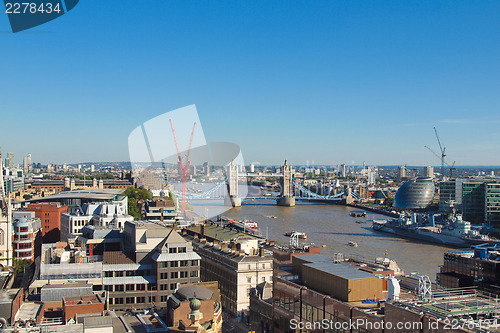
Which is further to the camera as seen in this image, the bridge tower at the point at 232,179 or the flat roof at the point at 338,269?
the bridge tower at the point at 232,179

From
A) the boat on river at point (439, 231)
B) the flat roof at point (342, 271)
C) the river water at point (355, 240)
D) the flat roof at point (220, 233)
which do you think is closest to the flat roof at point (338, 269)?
the flat roof at point (342, 271)

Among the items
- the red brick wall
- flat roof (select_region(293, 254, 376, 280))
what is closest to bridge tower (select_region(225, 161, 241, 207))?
the red brick wall

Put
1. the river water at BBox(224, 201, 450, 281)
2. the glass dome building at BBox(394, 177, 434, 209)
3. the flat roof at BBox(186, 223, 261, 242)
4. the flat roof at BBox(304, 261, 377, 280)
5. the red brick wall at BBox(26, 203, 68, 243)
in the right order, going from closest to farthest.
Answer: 1. the flat roof at BBox(304, 261, 377, 280)
2. the flat roof at BBox(186, 223, 261, 242)
3. the river water at BBox(224, 201, 450, 281)
4. the red brick wall at BBox(26, 203, 68, 243)
5. the glass dome building at BBox(394, 177, 434, 209)

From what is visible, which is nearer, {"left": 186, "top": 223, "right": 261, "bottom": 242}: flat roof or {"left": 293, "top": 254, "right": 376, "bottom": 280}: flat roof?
{"left": 293, "top": 254, "right": 376, "bottom": 280}: flat roof

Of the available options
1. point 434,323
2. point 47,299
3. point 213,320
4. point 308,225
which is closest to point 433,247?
point 308,225

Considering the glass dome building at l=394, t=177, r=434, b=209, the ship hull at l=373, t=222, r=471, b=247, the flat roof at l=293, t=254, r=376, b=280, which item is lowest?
the ship hull at l=373, t=222, r=471, b=247

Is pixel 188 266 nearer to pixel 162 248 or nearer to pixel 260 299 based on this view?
pixel 162 248

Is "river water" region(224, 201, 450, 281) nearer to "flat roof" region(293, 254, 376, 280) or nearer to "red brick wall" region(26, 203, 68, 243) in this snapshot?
"red brick wall" region(26, 203, 68, 243)

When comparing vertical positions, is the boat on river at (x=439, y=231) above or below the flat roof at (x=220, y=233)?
below

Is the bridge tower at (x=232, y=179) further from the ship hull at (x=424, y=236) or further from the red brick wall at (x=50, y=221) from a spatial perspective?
the red brick wall at (x=50, y=221)
